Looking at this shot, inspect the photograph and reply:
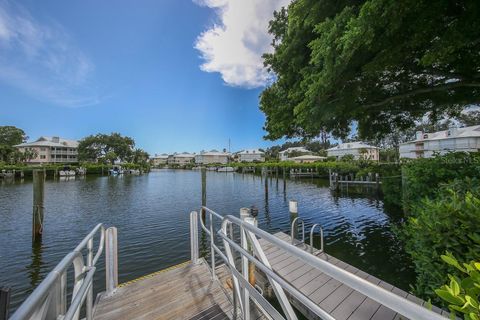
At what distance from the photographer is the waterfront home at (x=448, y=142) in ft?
112

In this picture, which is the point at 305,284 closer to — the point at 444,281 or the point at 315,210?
the point at 444,281

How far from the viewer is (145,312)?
315 centimetres

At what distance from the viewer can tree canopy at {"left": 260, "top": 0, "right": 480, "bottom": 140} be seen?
4.78 m

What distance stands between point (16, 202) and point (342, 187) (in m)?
27.6

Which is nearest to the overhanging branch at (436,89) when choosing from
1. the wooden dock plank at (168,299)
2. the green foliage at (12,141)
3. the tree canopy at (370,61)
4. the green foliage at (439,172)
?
the tree canopy at (370,61)

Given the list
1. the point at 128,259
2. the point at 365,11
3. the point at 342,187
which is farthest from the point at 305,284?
the point at 342,187

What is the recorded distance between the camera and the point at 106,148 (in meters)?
65.6

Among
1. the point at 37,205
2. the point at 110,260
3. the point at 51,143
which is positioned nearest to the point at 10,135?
the point at 51,143

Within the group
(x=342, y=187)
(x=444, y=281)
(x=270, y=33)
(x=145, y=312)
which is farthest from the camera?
(x=342, y=187)

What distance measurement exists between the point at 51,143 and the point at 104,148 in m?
13.5

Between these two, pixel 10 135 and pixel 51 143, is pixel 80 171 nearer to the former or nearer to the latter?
pixel 51 143

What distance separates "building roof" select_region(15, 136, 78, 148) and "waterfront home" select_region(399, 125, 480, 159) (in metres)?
84.0

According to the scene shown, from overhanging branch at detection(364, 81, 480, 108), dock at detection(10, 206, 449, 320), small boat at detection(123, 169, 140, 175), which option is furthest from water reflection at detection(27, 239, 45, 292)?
small boat at detection(123, 169, 140, 175)

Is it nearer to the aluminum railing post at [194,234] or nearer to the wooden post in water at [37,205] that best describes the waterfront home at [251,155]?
the wooden post in water at [37,205]
